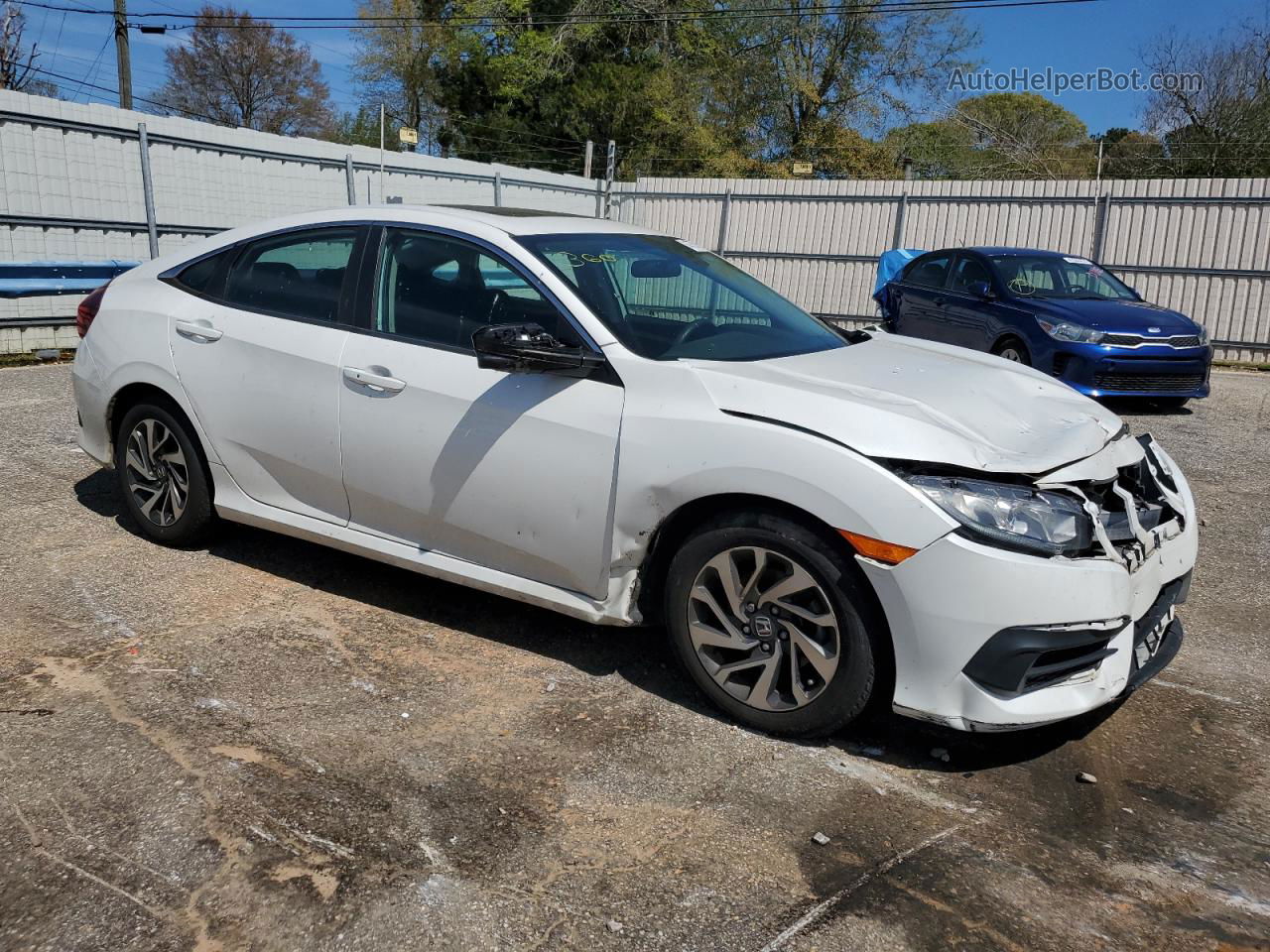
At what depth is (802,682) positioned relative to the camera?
337cm

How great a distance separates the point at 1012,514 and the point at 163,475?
370 cm

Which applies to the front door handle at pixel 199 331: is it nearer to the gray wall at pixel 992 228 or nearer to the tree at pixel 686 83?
the gray wall at pixel 992 228

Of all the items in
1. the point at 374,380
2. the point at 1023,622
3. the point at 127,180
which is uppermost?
the point at 127,180

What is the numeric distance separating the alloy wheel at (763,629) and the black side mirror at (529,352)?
82 centimetres

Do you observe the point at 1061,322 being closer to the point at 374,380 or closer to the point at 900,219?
the point at 374,380

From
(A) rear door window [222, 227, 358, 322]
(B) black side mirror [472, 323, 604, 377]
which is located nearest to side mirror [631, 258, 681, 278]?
(B) black side mirror [472, 323, 604, 377]

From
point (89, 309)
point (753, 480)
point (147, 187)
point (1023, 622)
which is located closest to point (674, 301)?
point (753, 480)

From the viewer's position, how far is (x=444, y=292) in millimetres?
4145

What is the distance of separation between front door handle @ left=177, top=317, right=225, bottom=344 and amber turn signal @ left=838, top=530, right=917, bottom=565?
2879mm

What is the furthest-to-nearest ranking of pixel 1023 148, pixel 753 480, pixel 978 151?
pixel 978 151 < pixel 1023 148 < pixel 753 480

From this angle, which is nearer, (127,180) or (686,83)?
(127,180)

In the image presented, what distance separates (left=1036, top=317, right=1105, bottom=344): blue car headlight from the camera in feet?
31.4

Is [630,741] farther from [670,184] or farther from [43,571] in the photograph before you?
[670,184]

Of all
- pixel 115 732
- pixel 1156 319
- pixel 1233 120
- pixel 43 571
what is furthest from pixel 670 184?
pixel 1233 120
